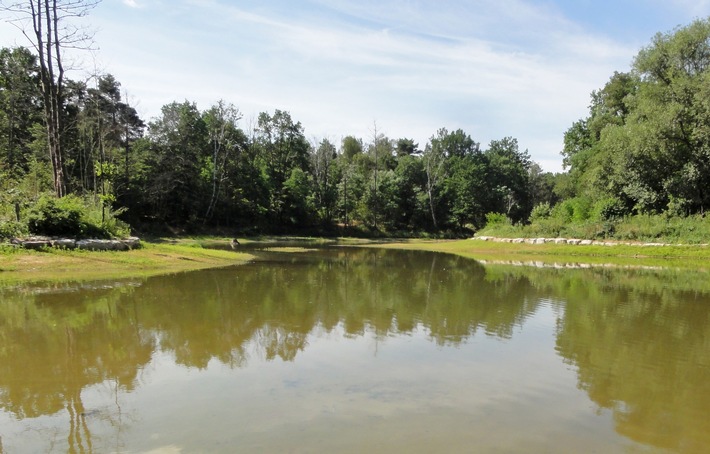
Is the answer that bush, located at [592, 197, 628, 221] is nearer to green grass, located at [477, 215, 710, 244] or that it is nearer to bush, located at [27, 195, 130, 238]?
green grass, located at [477, 215, 710, 244]

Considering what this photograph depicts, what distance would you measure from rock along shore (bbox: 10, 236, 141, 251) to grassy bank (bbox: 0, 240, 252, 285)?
39 centimetres

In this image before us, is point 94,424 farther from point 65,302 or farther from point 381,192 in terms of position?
point 381,192

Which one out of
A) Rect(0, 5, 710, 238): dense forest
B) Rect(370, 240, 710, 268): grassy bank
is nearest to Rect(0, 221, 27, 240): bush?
Rect(0, 5, 710, 238): dense forest

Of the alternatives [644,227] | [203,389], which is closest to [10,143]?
[203,389]

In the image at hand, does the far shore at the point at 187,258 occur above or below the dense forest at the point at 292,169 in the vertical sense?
below

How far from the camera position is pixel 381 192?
68375mm

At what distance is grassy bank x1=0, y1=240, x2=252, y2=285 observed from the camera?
1458 centimetres

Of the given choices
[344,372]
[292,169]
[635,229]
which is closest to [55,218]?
[344,372]

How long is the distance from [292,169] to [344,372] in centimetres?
6067

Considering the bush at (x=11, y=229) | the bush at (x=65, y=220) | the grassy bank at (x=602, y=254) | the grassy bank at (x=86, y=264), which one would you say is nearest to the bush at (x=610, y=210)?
the grassy bank at (x=602, y=254)

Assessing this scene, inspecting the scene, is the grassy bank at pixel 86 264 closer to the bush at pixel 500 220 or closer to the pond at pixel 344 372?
the pond at pixel 344 372

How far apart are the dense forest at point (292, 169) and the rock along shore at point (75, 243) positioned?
2.45 feet

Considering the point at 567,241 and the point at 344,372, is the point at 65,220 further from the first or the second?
the point at 567,241

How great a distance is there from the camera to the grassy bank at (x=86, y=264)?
47.8 feet
